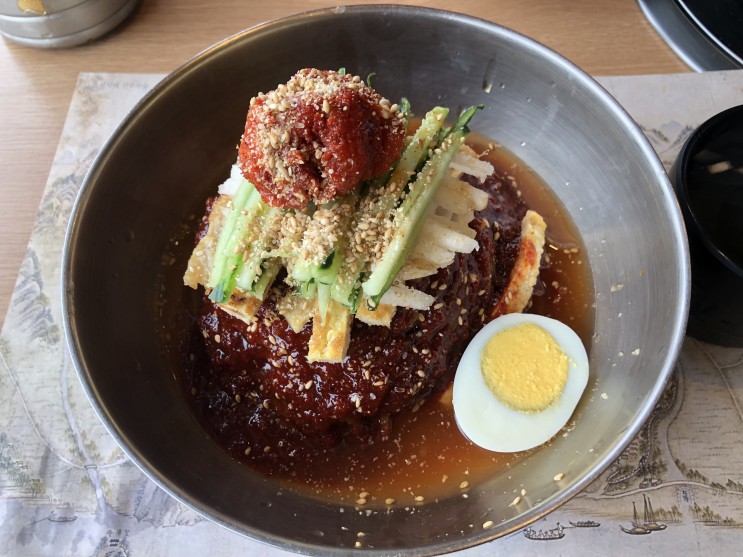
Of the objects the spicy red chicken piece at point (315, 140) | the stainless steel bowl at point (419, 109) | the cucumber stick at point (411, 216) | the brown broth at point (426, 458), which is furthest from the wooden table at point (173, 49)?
the spicy red chicken piece at point (315, 140)

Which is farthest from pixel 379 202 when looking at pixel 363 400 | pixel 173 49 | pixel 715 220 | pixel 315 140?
pixel 173 49

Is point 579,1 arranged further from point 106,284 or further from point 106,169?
point 106,284

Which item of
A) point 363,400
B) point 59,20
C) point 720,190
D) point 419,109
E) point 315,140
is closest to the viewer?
point 315,140

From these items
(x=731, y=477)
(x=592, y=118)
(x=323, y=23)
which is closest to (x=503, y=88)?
(x=592, y=118)

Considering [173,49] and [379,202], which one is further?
[173,49]

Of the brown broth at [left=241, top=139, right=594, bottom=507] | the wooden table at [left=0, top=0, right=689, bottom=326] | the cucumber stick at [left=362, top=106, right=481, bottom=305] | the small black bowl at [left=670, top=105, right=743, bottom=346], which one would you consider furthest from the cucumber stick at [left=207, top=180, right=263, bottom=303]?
the small black bowl at [left=670, top=105, right=743, bottom=346]

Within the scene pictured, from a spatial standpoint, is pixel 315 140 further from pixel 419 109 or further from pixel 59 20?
pixel 59 20
